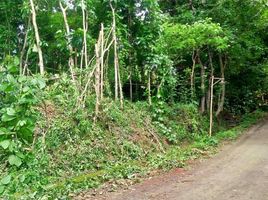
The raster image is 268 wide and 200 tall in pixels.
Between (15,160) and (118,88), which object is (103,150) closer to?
(118,88)

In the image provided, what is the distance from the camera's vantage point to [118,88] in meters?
10.2

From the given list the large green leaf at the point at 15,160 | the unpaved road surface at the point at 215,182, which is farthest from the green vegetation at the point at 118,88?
the unpaved road surface at the point at 215,182

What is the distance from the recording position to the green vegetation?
532 cm

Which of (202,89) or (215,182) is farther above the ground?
(202,89)

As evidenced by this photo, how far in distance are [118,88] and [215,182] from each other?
4.36 meters

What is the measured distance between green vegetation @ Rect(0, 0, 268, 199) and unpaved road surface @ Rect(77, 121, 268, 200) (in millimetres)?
514

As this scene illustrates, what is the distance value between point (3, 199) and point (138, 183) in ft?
8.89

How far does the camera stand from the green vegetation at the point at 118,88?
5.32 meters

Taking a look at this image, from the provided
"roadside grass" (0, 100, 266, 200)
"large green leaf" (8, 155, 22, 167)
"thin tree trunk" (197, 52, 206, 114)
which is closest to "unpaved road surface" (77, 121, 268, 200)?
"roadside grass" (0, 100, 266, 200)

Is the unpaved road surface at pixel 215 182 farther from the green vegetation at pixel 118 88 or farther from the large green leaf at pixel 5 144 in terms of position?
the large green leaf at pixel 5 144

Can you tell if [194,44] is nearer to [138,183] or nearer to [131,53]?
[131,53]

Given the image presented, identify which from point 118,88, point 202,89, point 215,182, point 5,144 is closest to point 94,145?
point 215,182

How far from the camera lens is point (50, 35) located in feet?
48.5

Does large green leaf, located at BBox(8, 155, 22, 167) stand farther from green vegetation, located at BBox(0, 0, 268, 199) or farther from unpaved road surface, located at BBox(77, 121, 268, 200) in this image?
unpaved road surface, located at BBox(77, 121, 268, 200)
